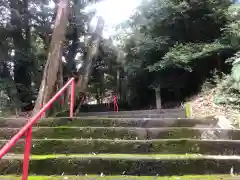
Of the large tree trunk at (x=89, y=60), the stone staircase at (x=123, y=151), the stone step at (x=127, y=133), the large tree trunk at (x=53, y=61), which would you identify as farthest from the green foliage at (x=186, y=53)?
the stone step at (x=127, y=133)

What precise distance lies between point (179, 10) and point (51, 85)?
4928 millimetres

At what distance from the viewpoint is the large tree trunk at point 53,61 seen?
22.0 ft

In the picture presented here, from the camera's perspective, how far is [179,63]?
9258mm

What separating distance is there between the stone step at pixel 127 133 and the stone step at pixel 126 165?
0.78 metres

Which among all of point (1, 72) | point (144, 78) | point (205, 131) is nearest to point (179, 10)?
point (144, 78)

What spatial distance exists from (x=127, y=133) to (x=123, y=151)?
1.46ft

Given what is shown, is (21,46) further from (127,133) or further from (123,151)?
(123,151)

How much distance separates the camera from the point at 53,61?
23.7ft

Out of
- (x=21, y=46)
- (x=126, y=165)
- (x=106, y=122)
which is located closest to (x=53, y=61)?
(x=106, y=122)

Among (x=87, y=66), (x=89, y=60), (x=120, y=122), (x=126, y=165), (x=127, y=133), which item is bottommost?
(x=126, y=165)

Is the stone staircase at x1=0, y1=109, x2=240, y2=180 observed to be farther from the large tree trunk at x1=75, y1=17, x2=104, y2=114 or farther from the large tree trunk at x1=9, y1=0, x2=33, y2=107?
the large tree trunk at x1=9, y1=0, x2=33, y2=107

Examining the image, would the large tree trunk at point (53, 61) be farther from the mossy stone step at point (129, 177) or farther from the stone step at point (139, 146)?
the mossy stone step at point (129, 177)

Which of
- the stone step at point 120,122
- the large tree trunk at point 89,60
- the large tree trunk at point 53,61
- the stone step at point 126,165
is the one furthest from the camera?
the large tree trunk at point 89,60

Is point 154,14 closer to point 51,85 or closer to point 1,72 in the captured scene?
point 51,85
